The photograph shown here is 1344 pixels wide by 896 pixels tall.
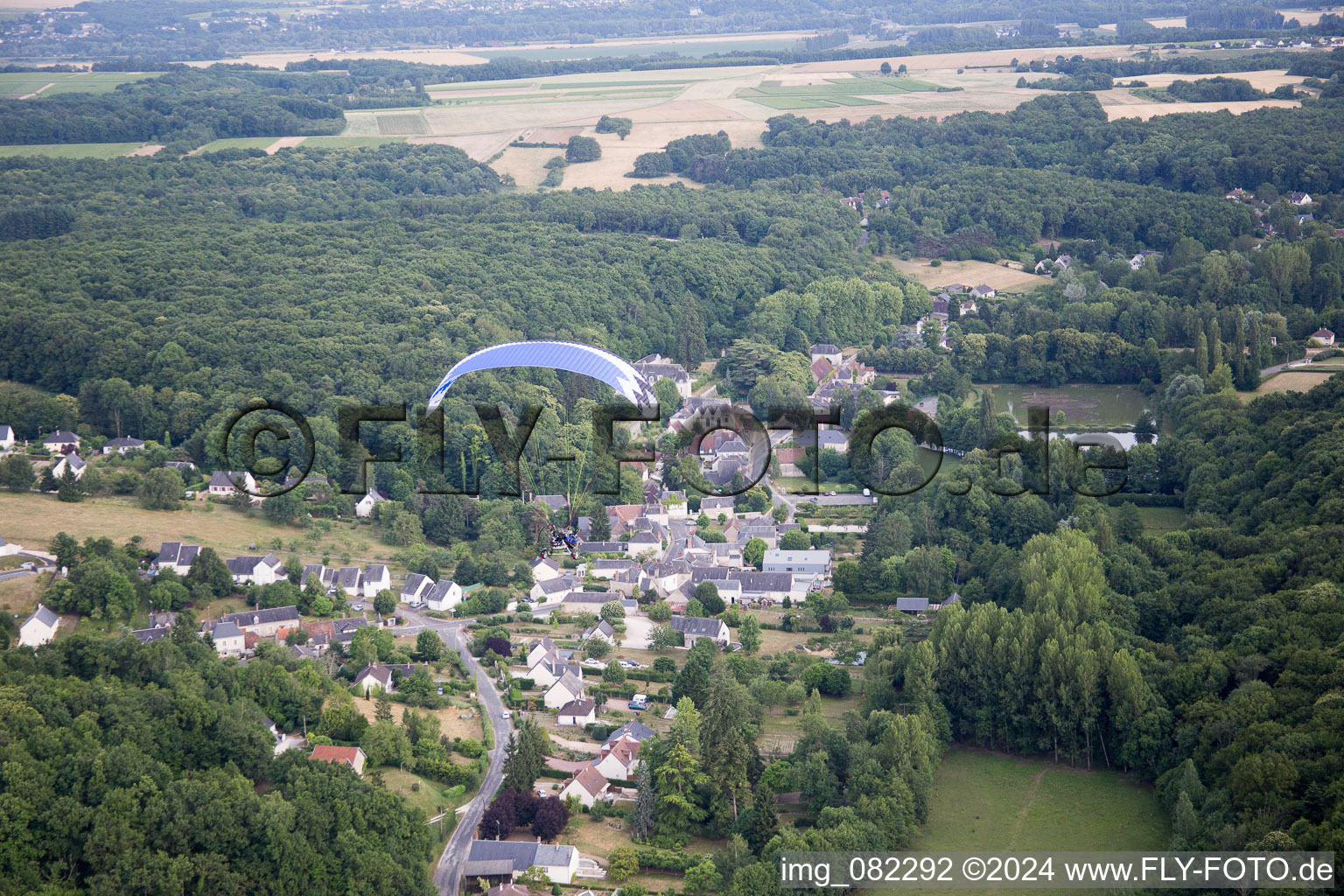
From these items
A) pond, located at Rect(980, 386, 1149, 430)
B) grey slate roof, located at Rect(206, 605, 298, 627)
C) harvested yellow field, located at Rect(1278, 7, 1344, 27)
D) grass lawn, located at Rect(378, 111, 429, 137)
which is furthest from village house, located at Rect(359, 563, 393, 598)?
harvested yellow field, located at Rect(1278, 7, 1344, 27)

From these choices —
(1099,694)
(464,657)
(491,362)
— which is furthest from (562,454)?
(1099,694)

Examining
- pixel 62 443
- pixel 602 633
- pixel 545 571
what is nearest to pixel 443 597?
pixel 545 571

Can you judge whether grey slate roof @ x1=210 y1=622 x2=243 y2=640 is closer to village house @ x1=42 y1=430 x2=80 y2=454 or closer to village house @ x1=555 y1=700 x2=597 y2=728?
village house @ x1=555 y1=700 x2=597 y2=728

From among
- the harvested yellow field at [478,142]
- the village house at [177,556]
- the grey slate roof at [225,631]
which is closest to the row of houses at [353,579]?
the village house at [177,556]

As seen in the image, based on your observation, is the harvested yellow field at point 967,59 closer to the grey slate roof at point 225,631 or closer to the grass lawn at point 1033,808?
the grey slate roof at point 225,631

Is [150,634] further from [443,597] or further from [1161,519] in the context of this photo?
[1161,519]

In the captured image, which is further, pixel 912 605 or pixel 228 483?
pixel 228 483

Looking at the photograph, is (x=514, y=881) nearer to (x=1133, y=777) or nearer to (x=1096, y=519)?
(x=1133, y=777)
